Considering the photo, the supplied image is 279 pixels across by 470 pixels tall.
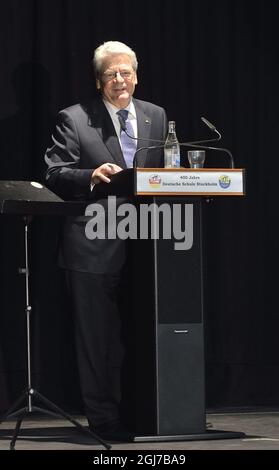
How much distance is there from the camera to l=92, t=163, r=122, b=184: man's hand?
A: 14.1 ft

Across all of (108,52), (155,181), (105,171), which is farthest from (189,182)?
(108,52)

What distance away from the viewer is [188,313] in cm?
423

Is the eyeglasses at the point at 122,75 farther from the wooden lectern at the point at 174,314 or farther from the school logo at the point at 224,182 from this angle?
the school logo at the point at 224,182

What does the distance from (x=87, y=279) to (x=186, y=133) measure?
1.55m

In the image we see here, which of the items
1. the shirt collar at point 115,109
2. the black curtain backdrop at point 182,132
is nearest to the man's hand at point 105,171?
the shirt collar at point 115,109

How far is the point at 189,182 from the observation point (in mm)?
4105

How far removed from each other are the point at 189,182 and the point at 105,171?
419mm

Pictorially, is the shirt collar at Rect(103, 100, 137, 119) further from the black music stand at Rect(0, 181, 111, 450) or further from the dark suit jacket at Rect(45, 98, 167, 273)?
the black music stand at Rect(0, 181, 111, 450)

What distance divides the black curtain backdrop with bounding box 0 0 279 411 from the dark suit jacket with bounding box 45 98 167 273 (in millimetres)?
867

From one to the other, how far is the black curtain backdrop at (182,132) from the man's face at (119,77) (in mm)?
974

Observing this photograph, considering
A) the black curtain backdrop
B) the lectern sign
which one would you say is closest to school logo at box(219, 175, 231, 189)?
the lectern sign

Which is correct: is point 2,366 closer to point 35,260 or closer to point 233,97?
point 35,260

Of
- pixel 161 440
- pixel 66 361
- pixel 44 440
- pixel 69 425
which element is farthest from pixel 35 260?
pixel 161 440

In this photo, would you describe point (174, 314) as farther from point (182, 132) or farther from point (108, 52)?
point (182, 132)
